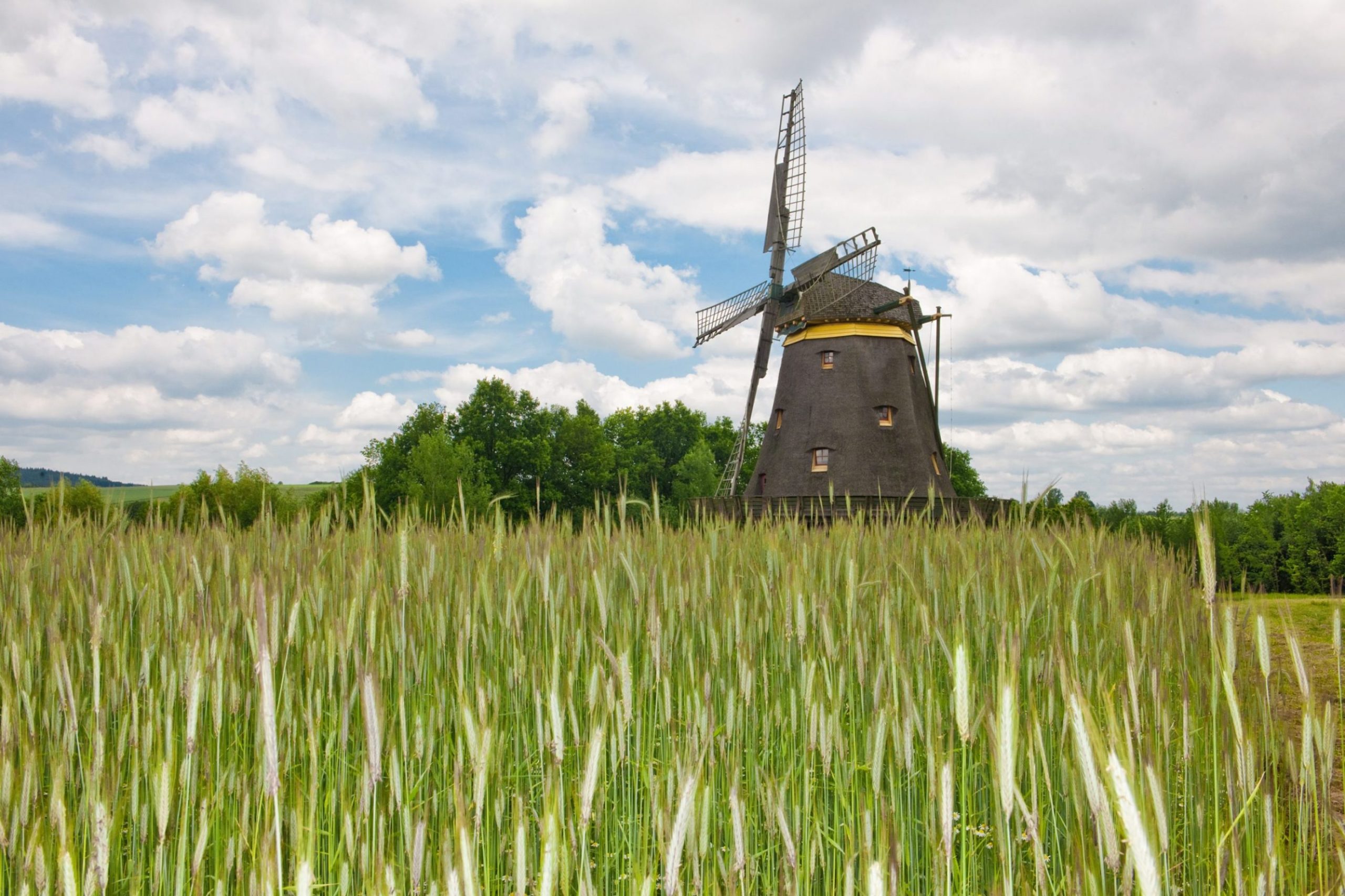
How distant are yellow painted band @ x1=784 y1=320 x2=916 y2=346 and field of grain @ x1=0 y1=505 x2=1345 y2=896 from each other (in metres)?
19.6

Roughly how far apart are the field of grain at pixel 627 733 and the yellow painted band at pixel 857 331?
19.6 meters

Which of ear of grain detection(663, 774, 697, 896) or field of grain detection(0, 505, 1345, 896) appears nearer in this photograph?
ear of grain detection(663, 774, 697, 896)

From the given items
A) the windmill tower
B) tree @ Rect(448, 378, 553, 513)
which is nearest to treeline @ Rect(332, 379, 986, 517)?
tree @ Rect(448, 378, 553, 513)

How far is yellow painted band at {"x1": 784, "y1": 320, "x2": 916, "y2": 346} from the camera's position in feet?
77.9

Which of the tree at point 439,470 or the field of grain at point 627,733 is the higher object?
the tree at point 439,470

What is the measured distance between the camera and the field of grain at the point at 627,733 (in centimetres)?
193

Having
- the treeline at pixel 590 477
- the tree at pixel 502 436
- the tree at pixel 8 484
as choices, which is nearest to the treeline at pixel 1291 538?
the treeline at pixel 590 477

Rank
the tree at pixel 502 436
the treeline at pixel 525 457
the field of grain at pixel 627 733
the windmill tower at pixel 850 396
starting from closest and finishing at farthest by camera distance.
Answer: the field of grain at pixel 627 733, the windmill tower at pixel 850 396, the treeline at pixel 525 457, the tree at pixel 502 436

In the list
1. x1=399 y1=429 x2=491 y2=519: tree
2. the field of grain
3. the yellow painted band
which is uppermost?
the yellow painted band

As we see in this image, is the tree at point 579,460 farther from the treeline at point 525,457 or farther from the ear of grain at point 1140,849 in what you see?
the ear of grain at point 1140,849

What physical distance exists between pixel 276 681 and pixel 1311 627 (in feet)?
47.9

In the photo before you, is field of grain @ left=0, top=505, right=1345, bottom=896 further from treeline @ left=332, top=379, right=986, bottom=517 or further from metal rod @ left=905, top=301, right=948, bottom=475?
treeline @ left=332, top=379, right=986, bottom=517

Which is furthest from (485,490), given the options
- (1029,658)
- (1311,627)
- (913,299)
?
(1029,658)

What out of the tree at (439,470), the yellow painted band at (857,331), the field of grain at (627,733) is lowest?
the field of grain at (627,733)
